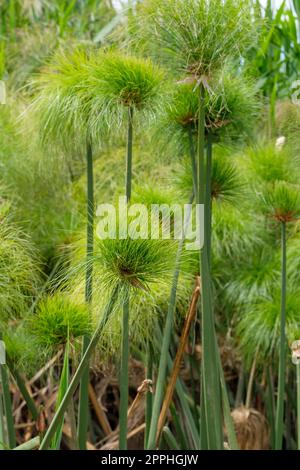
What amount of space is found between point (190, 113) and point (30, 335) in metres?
0.43

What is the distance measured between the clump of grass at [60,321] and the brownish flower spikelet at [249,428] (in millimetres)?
751

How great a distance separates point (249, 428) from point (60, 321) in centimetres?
83

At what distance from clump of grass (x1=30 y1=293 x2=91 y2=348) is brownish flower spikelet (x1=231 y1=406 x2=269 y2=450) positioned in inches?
29.6

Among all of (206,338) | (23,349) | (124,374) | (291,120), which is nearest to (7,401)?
(23,349)

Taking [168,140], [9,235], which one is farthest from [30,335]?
[168,140]

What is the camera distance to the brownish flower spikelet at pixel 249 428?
181cm

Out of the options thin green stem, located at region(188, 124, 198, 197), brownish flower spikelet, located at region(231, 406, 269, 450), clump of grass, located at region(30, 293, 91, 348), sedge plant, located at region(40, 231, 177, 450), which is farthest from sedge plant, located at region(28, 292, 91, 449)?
brownish flower spikelet, located at region(231, 406, 269, 450)

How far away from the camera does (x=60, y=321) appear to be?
3.79 ft

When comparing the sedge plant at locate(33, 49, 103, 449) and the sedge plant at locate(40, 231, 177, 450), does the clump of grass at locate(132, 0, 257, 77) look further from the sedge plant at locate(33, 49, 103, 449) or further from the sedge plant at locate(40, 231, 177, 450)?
the sedge plant at locate(40, 231, 177, 450)

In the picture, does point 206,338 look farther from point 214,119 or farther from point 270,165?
point 270,165

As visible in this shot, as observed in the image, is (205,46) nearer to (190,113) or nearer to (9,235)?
(190,113)

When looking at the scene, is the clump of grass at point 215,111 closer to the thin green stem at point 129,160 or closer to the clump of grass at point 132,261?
the thin green stem at point 129,160

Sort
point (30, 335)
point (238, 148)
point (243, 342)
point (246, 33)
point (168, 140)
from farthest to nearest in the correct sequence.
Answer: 1. point (243, 342)
2. point (238, 148)
3. point (168, 140)
4. point (30, 335)
5. point (246, 33)
